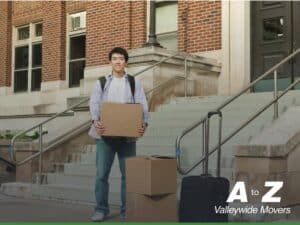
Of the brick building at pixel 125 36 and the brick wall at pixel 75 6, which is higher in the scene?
the brick wall at pixel 75 6

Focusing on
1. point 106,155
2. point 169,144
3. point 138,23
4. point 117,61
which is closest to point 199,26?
point 138,23

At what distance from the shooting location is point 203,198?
6199mm

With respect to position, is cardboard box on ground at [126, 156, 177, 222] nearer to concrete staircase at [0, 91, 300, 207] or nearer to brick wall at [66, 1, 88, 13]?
concrete staircase at [0, 91, 300, 207]

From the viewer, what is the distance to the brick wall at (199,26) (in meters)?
12.7

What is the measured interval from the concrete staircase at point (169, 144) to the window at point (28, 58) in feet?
22.9

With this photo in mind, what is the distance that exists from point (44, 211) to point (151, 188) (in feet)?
8.28

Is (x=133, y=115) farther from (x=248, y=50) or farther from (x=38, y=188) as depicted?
(x=248, y=50)

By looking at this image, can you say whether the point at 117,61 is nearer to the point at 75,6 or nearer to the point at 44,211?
the point at 44,211

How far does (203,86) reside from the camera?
41.0 ft

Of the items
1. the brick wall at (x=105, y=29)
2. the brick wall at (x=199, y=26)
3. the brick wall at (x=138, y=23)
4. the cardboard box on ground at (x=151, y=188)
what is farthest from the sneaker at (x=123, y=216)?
the brick wall at (x=105, y=29)

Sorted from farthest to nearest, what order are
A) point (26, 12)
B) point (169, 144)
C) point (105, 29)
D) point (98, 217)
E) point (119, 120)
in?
point (26, 12), point (105, 29), point (169, 144), point (98, 217), point (119, 120)

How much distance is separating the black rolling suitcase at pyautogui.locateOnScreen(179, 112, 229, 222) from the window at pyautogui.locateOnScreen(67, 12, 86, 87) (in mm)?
10043

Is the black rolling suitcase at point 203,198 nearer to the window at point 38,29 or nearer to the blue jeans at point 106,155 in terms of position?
the blue jeans at point 106,155

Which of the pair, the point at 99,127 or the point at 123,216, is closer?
the point at 99,127
